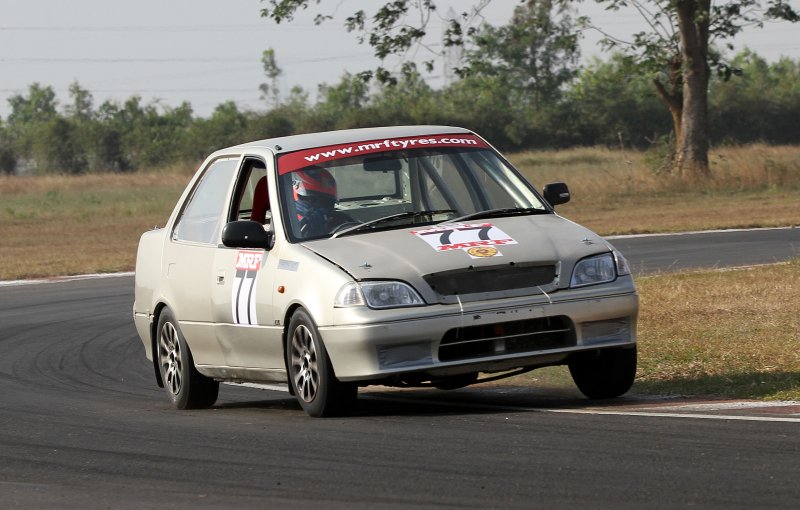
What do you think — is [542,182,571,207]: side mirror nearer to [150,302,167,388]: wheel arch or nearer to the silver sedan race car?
the silver sedan race car

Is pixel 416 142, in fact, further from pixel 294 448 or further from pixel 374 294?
pixel 294 448

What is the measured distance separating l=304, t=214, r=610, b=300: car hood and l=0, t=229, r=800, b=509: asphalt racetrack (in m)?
0.77

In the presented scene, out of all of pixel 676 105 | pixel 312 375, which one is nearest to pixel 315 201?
pixel 312 375

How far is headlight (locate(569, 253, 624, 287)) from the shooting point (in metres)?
8.08

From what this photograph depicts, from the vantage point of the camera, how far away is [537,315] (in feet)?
25.9

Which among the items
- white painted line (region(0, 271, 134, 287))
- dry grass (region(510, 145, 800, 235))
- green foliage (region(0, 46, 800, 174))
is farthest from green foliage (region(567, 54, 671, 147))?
Result: white painted line (region(0, 271, 134, 287))

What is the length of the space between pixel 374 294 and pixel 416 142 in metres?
1.72

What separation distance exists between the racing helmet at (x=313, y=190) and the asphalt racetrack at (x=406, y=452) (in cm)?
117

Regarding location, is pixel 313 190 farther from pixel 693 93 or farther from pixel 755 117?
pixel 755 117

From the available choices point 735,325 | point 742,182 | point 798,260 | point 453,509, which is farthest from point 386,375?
point 742,182

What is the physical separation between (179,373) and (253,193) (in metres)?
1.22

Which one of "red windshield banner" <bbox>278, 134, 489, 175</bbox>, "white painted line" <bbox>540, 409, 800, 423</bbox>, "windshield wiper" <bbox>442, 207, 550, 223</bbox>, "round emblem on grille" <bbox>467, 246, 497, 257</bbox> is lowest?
"white painted line" <bbox>540, 409, 800, 423</bbox>

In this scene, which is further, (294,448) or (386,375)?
(386,375)

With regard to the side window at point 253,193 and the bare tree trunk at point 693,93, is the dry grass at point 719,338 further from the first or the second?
the bare tree trunk at point 693,93
